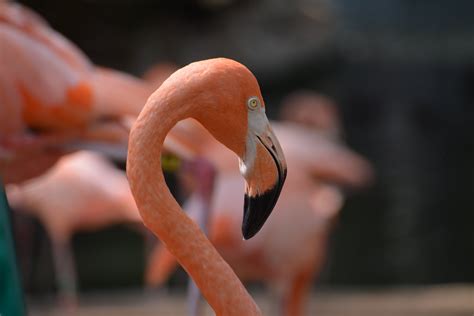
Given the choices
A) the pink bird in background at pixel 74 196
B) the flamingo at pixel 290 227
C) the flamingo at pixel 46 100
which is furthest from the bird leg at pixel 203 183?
the pink bird in background at pixel 74 196

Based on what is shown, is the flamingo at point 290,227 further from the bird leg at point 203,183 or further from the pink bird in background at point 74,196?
the bird leg at point 203,183

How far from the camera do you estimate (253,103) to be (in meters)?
1.65

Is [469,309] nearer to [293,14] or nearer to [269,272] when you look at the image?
[269,272]

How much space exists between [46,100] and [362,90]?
8.93 m

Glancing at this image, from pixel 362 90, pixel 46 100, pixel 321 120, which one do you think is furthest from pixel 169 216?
pixel 362 90

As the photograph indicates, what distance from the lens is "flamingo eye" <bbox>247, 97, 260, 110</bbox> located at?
1649mm

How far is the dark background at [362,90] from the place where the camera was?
27.6 ft

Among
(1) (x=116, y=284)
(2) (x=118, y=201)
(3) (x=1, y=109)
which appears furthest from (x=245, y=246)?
(1) (x=116, y=284)

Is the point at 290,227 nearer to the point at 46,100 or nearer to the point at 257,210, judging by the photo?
the point at 46,100

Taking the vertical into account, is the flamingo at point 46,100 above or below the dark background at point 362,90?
above

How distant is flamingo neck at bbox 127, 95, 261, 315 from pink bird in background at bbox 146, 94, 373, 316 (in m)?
2.42

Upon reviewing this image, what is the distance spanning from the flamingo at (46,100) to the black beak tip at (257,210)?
1.26 meters

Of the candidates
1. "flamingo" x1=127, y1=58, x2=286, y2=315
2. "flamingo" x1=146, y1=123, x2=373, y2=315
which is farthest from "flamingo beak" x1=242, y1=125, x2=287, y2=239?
"flamingo" x1=146, y1=123, x2=373, y2=315

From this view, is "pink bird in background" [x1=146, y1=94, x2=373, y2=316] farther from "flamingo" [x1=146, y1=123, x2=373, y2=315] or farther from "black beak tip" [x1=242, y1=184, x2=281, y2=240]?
"black beak tip" [x1=242, y1=184, x2=281, y2=240]
